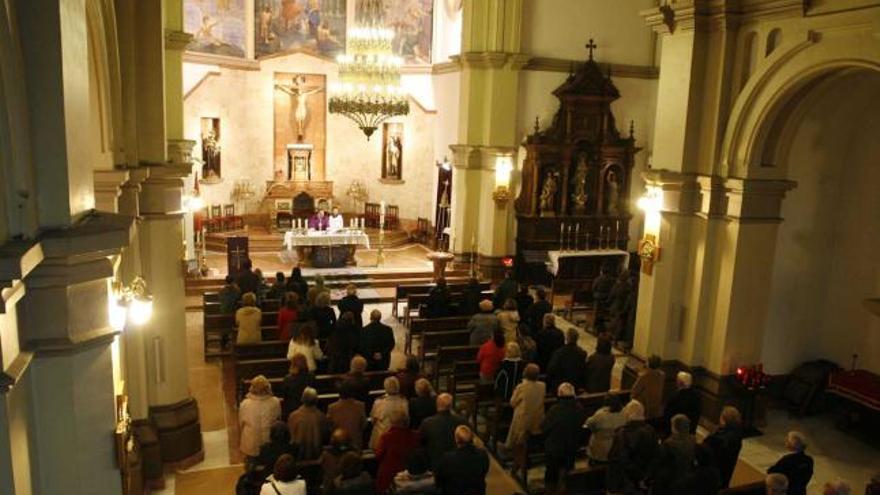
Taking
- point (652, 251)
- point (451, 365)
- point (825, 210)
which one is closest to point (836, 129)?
point (825, 210)

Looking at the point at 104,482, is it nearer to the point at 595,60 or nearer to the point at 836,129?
the point at 836,129

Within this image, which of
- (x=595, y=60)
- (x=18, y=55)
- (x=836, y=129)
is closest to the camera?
(x=18, y=55)

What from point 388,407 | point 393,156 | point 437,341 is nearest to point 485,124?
point 393,156

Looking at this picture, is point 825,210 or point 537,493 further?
point 825,210

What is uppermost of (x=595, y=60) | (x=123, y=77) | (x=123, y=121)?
(x=595, y=60)

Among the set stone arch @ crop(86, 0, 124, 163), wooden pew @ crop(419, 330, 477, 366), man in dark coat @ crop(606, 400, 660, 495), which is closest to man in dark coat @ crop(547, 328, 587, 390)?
man in dark coat @ crop(606, 400, 660, 495)

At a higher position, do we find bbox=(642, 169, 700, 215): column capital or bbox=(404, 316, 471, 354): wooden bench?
bbox=(642, 169, 700, 215): column capital

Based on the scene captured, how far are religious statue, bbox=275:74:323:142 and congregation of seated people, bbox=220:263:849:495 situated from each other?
13230mm

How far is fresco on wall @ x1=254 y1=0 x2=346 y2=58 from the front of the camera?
2102 cm

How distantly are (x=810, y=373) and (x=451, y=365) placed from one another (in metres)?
5.30

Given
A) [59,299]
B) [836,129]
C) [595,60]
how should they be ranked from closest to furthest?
1. [59,299]
2. [836,129]
3. [595,60]

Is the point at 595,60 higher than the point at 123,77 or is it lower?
higher

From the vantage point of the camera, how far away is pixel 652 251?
33.7 ft

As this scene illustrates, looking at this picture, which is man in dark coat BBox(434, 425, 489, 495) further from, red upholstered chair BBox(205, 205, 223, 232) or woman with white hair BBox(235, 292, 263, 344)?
red upholstered chair BBox(205, 205, 223, 232)
